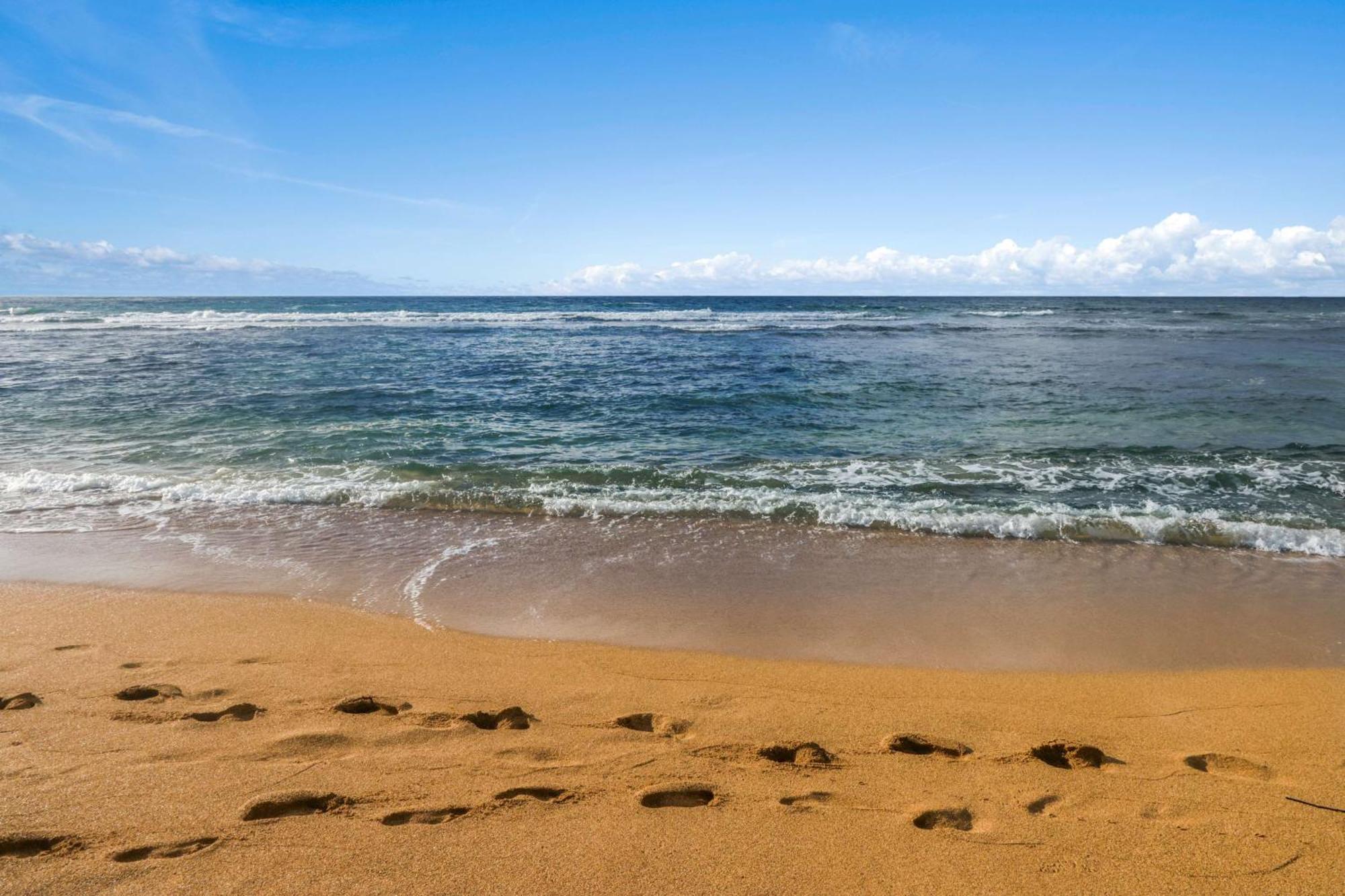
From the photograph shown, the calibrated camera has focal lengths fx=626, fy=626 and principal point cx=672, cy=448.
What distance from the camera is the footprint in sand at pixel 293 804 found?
9.37 feet

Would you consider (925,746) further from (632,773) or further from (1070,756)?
(632,773)

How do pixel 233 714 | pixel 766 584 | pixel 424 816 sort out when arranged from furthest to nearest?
pixel 766 584 → pixel 233 714 → pixel 424 816

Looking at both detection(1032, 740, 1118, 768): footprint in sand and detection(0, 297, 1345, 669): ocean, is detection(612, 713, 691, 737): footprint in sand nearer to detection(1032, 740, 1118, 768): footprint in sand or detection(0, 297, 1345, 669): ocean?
detection(0, 297, 1345, 669): ocean

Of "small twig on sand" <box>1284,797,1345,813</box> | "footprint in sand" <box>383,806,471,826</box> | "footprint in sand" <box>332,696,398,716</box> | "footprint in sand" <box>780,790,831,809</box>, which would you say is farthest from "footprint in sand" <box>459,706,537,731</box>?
"small twig on sand" <box>1284,797,1345,813</box>

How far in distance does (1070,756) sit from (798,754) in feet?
4.97

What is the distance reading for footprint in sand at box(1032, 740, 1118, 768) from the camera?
3398 millimetres

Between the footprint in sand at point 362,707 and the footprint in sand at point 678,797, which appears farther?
the footprint in sand at point 362,707

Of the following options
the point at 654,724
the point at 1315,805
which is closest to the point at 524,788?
the point at 654,724

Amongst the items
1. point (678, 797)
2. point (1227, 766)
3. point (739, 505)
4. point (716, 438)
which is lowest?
point (1227, 766)

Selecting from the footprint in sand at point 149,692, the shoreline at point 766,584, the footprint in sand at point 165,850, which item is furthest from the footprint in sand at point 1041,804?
the footprint in sand at point 149,692

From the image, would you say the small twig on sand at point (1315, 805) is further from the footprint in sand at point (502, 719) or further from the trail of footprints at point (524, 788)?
the footprint in sand at point (502, 719)

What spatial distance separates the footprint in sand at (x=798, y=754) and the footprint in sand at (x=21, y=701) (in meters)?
4.33

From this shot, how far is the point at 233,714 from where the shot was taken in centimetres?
369

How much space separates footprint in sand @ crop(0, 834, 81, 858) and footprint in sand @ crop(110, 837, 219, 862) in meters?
0.22
